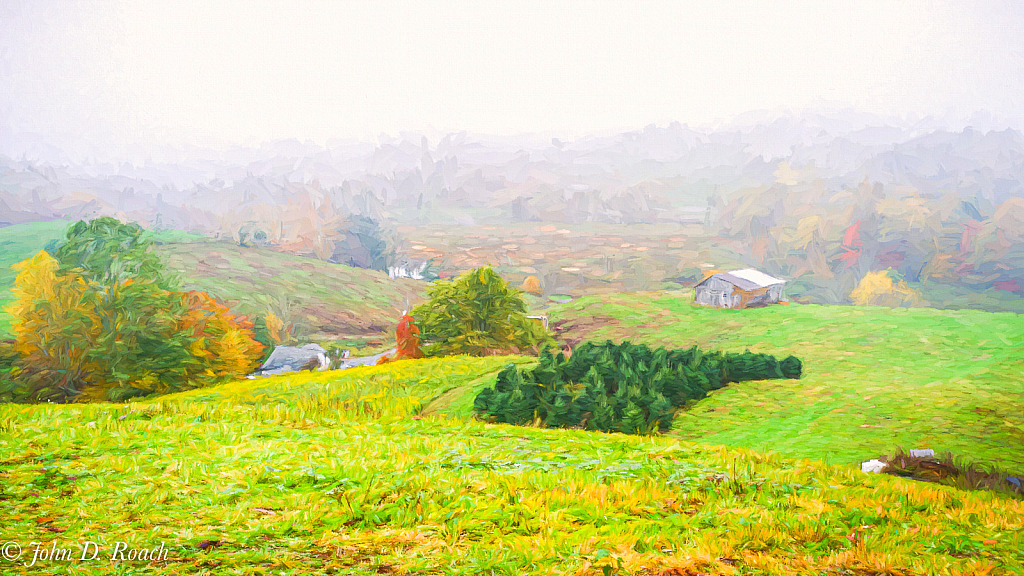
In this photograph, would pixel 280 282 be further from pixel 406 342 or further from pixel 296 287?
pixel 406 342

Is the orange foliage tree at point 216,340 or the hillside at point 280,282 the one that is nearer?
the orange foliage tree at point 216,340

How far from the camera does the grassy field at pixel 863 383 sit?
4.95 m

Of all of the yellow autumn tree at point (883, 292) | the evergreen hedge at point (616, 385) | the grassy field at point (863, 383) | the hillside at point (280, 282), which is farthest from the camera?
the hillside at point (280, 282)

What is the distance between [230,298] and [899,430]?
9716mm

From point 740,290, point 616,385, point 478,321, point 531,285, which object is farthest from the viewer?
point 531,285

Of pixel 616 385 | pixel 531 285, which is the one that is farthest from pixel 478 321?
pixel 616 385

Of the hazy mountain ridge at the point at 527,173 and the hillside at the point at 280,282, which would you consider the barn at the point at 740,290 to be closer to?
the hazy mountain ridge at the point at 527,173

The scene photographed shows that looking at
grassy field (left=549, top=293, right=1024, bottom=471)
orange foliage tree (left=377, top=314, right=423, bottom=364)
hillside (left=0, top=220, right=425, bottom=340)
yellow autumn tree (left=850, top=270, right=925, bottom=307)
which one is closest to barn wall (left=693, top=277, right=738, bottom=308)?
grassy field (left=549, top=293, right=1024, bottom=471)

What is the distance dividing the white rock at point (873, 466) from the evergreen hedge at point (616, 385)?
1.58 metres

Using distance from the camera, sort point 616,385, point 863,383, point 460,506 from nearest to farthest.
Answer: point 460,506 < point 863,383 < point 616,385

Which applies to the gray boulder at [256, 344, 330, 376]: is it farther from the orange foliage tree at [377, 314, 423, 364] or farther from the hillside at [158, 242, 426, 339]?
the orange foliage tree at [377, 314, 423, 364]

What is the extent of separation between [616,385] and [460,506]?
10.7 feet

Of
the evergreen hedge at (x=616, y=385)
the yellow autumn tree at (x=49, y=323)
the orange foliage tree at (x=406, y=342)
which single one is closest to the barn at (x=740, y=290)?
the evergreen hedge at (x=616, y=385)

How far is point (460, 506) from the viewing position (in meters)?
3.21
